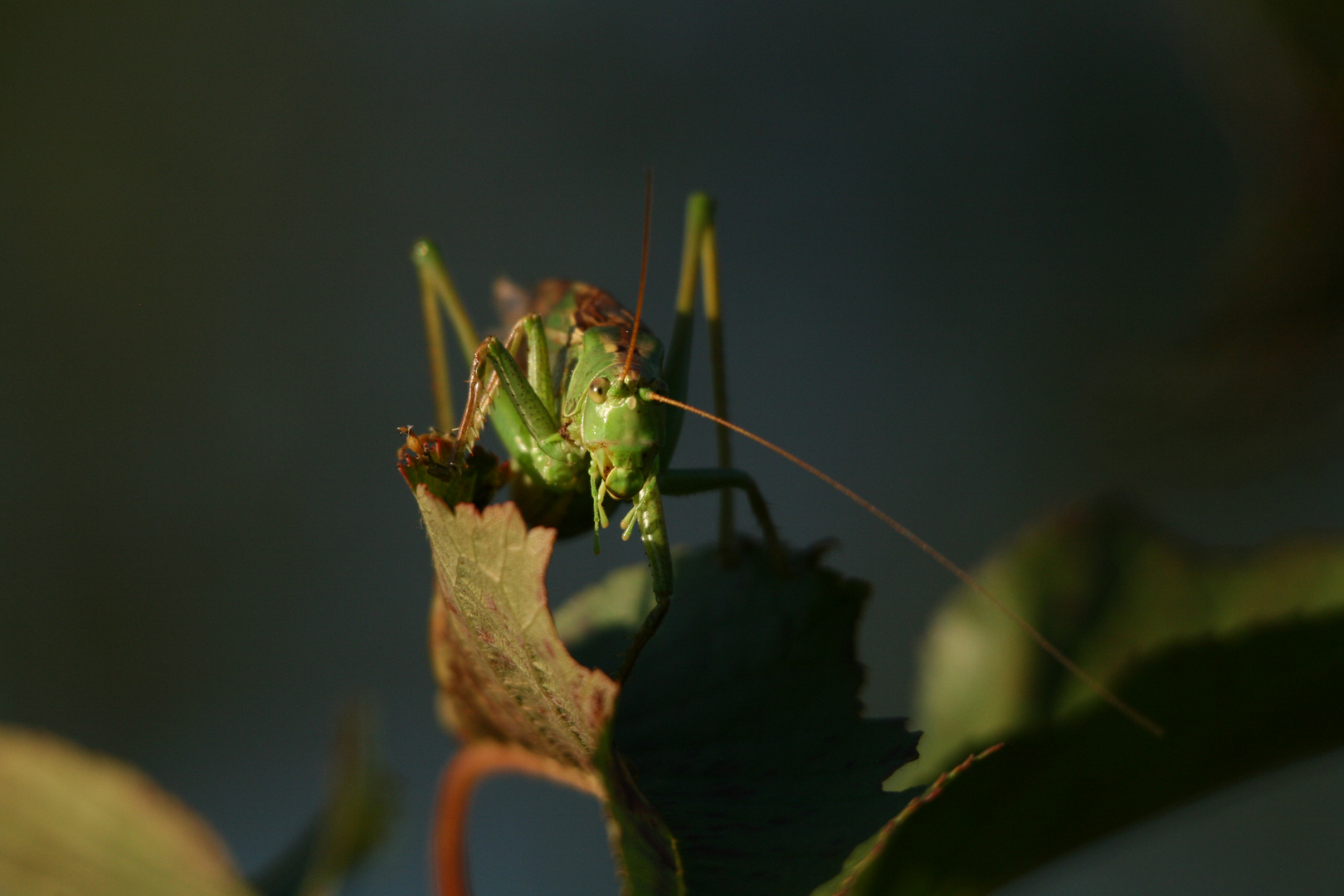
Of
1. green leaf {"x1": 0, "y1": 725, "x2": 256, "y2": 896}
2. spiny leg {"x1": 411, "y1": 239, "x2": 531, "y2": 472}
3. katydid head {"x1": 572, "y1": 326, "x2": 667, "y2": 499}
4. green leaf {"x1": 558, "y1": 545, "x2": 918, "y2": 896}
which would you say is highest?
spiny leg {"x1": 411, "y1": 239, "x2": 531, "y2": 472}

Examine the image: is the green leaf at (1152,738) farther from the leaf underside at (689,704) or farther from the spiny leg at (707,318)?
the spiny leg at (707,318)

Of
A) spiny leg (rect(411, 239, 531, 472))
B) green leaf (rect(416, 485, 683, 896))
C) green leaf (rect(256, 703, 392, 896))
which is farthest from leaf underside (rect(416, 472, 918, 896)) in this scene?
spiny leg (rect(411, 239, 531, 472))

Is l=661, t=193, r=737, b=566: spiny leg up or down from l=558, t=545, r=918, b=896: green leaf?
up

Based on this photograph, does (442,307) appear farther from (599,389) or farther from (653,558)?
(653,558)

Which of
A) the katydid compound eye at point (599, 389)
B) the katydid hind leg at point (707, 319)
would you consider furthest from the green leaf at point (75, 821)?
the katydid hind leg at point (707, 319)

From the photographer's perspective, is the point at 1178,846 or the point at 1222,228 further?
the point at 1222,228

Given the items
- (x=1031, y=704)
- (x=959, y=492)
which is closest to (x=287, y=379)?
(x=959, y=492)

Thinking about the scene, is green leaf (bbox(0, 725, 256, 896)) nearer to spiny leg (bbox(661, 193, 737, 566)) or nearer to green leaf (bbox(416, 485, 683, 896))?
green leaf (bbox(416, 485, 683, 896))

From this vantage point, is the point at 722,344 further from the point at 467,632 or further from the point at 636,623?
the point at 467,632
